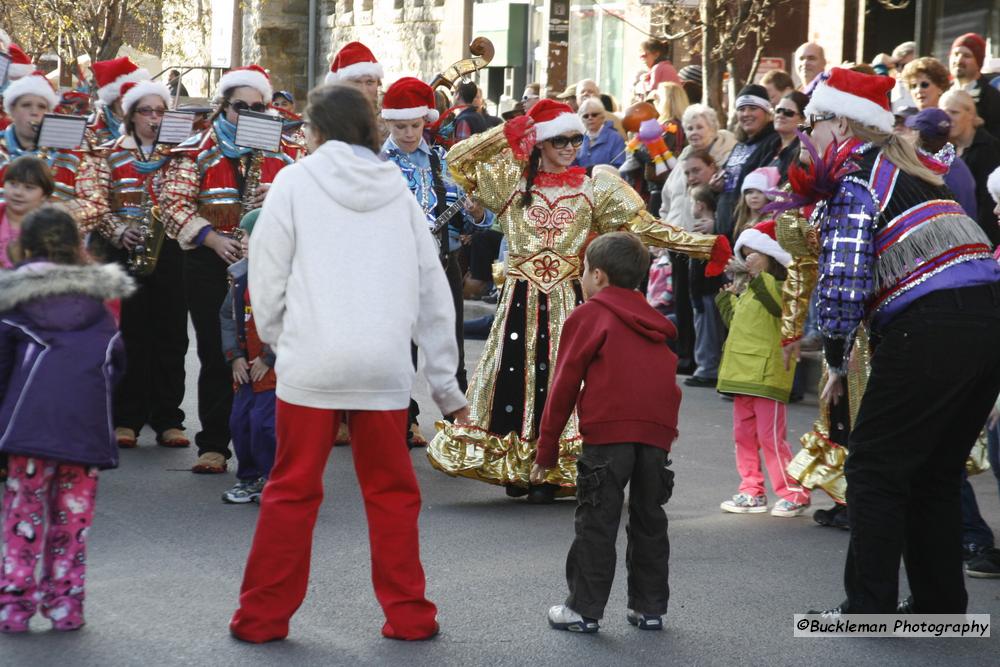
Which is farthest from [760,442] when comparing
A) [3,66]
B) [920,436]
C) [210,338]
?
[3,66]

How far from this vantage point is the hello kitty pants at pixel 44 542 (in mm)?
5441

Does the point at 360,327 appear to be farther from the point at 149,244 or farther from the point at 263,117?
the point at 149,244

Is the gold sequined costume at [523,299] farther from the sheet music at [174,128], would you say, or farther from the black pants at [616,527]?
the black pants at [616,527]

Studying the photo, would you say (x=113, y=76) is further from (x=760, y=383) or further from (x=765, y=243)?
(x=760, y=383)

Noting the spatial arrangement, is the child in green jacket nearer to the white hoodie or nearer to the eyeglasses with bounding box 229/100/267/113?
the eyeglasses with bounding box 229/100/267/113

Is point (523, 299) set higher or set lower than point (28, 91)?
lower

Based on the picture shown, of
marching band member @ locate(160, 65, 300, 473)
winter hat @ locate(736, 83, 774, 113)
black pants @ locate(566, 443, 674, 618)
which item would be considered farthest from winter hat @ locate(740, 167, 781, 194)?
black pants @ locate(566, 443, 674, 618)

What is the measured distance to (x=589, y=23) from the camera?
2438cm

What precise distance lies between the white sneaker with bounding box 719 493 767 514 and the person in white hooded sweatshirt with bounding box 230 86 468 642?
2.65 m

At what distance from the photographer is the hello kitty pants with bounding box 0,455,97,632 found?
5441 mm

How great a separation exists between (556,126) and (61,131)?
286cm

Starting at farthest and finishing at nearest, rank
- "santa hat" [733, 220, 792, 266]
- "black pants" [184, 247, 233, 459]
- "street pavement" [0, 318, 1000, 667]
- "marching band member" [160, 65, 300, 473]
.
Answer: "black pants" [184, 247, 233, 459], "marching band member" [160, 65, 300, 473], "santa hat" [733, 220, 792, 266], "street pavement" [0, 318, 1000, 667]

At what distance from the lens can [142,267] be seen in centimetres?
909

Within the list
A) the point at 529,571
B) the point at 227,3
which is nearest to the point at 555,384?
the point at 529,571
